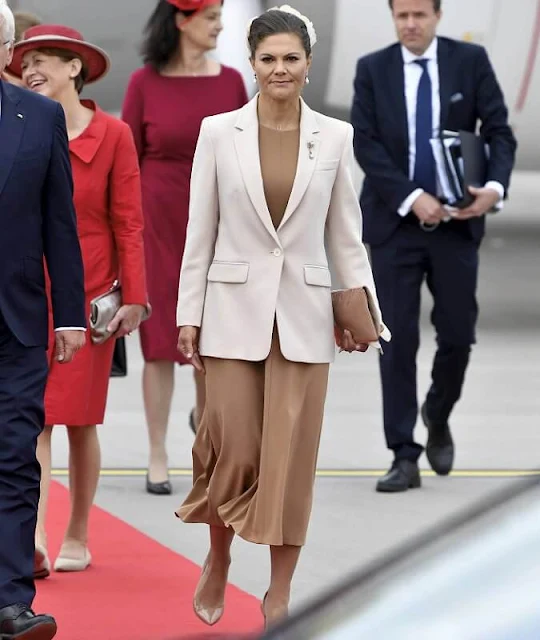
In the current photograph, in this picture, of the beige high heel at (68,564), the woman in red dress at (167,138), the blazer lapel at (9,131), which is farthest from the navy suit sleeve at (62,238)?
the woman in red dress at (167,138)

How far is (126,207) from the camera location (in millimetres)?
5551

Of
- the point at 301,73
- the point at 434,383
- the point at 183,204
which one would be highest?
the point at 301,73

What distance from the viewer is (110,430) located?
8.18 meters

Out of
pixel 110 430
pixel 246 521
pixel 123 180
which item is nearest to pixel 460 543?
pixel 246 521

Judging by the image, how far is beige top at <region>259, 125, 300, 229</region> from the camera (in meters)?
4.71

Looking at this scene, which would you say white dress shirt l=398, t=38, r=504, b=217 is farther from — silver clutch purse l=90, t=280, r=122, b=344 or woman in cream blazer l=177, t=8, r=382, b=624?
woman in cream blazer l=177, t=8, r=382, b=624

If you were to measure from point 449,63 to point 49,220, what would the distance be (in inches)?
107

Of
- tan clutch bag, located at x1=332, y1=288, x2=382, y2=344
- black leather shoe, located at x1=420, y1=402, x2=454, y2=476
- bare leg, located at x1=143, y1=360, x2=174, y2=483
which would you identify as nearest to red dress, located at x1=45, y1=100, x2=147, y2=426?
tan clutch bag, located at x1=332, y1=288, x2=382, y2=344

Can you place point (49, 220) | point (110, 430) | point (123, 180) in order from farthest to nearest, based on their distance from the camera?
point (110, 430) < point (123, 180) < point (49, 220)

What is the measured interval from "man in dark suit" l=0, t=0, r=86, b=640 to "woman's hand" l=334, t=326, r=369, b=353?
0.75 metres

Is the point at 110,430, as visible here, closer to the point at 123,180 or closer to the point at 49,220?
the point at 123,180

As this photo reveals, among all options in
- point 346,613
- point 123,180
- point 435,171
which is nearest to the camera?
point 346,613

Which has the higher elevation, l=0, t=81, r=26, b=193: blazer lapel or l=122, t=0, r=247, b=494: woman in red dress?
l=0, t=81, r=26, b=193: blazer lapel

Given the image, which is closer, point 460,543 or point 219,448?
point 460,543
